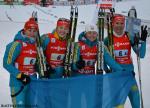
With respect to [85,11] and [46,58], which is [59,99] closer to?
[46,58]

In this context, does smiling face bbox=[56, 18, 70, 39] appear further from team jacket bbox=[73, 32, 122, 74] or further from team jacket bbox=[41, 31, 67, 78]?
team jacket bbox=[73, 32, 122, 74]

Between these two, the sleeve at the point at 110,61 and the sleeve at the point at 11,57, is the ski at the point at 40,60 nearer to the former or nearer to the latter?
the sleeve at the point at 11,57

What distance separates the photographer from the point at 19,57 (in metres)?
4.08

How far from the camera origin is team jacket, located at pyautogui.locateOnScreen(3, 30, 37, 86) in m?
3.97

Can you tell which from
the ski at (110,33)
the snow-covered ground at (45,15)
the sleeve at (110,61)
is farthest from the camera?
the snow-covered ground at (45,15)

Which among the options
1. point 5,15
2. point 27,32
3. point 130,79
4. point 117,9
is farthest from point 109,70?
point 5,15

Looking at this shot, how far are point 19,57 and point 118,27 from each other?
119 cm

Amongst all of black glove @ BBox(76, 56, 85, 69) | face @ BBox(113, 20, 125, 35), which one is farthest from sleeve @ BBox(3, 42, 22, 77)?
face @ BBox(113, 20, 125, 35)

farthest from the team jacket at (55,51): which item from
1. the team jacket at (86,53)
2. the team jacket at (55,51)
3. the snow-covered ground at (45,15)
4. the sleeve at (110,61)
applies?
the snow-covered ground at (45,15)

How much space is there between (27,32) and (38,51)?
218 mm

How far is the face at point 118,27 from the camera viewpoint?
4.54 m

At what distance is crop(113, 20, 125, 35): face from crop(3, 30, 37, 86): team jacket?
0.98 m

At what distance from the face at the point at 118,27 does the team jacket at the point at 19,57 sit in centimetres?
98

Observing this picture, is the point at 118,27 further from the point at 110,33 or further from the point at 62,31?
the point at 62,31
